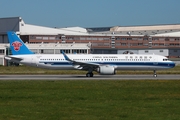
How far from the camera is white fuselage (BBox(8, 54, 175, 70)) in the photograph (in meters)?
51.2

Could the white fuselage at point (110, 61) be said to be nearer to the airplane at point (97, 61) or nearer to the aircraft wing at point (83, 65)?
the airplane at point (97, 61)

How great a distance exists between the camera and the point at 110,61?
169ft

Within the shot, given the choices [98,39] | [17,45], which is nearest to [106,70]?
[17,45]

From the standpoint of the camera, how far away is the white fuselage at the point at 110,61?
5125 centimetres

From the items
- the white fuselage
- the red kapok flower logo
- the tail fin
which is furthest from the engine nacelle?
the red kapok flower logo
